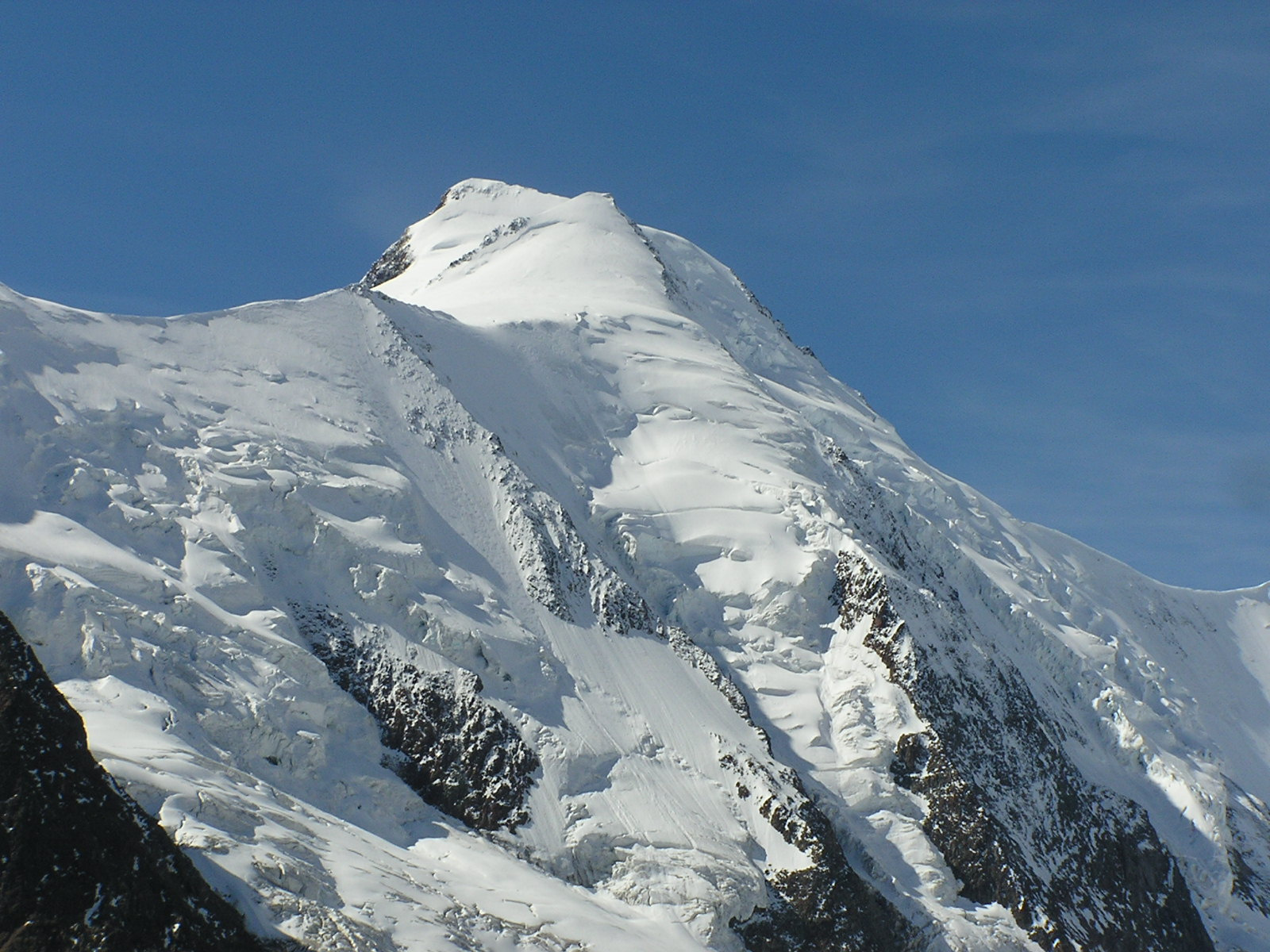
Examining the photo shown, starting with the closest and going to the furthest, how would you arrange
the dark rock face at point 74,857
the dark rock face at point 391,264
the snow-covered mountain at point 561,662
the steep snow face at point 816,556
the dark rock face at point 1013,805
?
the dark rock face at point 74,857, the snow-covered mountain at point 561,662, the dark rock face at point 1013,805, the steep snow face at point 816,556, the dark rock face at point 391,264

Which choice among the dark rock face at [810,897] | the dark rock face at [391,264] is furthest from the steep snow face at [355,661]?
the dark rock face at [391,264]

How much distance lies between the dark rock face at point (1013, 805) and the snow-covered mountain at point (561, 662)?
0.88 ft

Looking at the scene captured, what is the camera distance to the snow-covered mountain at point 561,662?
68.8 m

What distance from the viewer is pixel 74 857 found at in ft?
163

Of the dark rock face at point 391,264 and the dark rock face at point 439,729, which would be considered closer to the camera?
the dark rock face at point 439,729

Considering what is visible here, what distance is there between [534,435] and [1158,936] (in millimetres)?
54325

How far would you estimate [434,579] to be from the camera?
8462 centimetres

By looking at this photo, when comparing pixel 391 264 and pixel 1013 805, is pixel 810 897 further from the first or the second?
pixel 391 264

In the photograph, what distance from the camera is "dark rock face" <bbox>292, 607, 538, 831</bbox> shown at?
74250mm

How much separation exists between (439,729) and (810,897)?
21711 mm

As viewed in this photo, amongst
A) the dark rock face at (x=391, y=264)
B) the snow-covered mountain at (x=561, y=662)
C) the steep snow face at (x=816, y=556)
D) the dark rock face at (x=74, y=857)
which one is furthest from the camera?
the dark rock face at (x=391, y=264)

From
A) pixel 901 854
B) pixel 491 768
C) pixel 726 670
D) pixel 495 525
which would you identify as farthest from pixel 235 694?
pixel 901 854

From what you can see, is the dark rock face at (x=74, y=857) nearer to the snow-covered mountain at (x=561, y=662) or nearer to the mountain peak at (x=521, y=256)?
the snow-covered mountain at (x=561, y=662)

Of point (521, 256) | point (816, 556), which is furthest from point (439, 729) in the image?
point (521, 256)
